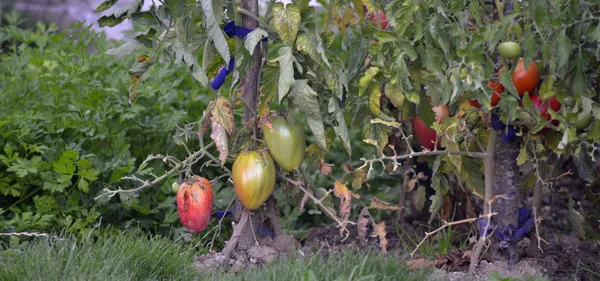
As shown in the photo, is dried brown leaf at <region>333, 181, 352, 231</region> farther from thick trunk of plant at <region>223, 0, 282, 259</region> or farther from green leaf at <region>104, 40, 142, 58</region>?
green leaf at <region>104, 40, 142, 58</region>

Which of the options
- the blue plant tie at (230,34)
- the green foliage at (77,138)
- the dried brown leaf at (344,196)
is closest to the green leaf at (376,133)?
the dried brown leaf at (344,196)

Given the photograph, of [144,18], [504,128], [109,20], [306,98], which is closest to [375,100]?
[306,98]

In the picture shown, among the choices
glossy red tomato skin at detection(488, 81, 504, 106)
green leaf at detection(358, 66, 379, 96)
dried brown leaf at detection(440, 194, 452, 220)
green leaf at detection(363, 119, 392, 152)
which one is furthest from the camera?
dried brown leaf at detection(440, 194, 452, 220)

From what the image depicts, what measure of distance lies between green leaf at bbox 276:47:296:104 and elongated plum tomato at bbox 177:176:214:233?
0.42m

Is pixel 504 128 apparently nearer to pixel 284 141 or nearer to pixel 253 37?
pixel 284 141

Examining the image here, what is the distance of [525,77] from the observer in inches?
79.5

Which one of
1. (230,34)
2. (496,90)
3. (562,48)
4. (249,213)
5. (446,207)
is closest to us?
(562,48)

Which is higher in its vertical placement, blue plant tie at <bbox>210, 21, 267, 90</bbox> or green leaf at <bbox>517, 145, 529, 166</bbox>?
blue plant tie at <bbox>210, 21, 267, 90</bbox>

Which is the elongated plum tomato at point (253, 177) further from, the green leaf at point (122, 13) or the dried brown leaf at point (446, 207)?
the dried brown leaf at point (446, 207)

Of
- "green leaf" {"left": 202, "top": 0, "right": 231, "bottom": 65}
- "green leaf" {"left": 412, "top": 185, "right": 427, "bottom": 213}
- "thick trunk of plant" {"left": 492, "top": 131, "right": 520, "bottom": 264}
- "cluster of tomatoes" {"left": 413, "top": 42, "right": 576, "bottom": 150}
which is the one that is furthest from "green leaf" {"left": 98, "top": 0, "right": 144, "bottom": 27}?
"green leaf" {"left": 412, "top": 185, "right": 427, "bottom": 213}

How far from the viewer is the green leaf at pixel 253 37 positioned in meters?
1.98

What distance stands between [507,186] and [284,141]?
70 centimetres

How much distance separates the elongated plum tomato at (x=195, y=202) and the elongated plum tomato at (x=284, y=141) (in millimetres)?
239

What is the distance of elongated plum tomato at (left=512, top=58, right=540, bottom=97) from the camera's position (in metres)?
2.02
